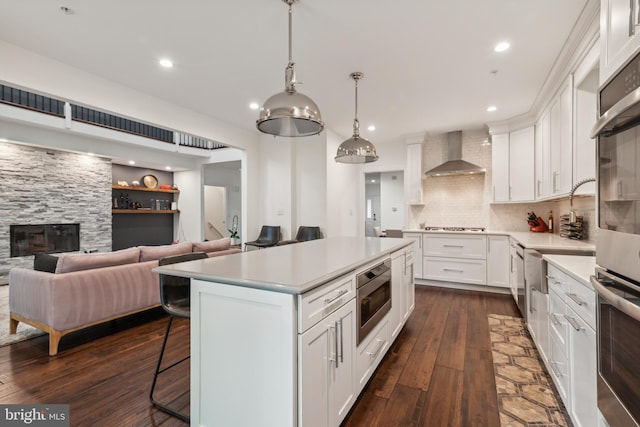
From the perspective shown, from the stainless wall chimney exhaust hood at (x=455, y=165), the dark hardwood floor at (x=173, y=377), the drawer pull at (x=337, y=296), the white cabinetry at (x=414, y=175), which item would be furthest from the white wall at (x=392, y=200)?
the drawer pull at (x=337, y=296)

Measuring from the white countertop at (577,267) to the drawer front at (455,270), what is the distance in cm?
252

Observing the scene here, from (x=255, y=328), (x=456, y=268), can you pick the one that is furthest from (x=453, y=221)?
(x=255, y=328)

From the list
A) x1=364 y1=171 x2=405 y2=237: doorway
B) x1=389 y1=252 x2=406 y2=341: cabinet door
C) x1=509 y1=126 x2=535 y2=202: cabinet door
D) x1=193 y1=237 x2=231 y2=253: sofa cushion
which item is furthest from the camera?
x1=364 y1=171 x2=405 y2=237: doorway

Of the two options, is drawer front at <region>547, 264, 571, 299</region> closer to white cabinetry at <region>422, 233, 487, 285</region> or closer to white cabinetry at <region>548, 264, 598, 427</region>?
white cabinetry at <region>548, 264, 598, 427</region>

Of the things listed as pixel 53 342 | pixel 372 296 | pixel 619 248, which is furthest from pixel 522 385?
pixel 53 342

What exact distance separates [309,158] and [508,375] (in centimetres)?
435

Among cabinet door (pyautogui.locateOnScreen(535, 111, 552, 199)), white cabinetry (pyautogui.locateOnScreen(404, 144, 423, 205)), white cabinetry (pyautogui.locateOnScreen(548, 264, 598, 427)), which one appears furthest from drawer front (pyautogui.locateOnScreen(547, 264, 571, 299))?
white cabinetry (pyautogui.locateOnScreen(404, 144, 423, 205))

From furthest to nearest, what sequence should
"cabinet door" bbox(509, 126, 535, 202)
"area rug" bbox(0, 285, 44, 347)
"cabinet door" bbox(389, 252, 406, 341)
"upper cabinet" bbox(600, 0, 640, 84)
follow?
"cabinet door" bbox(509, 126, 535, 202), "area rug" bbox(0, 285, 44, 347), "cabinet door" bbox(389, 252, 406, 341), "upper cabinet" bbox(600, 0, 640, 84)

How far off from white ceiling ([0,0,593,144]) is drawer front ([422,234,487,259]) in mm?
2038

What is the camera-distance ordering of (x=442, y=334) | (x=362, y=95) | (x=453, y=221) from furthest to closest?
(x=453, y=221) → (x=362, y=95) → (x=442, y=334)

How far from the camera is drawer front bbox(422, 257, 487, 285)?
448 cm

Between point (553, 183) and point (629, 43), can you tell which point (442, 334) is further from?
point (629, 43)

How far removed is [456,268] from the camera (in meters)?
4.66

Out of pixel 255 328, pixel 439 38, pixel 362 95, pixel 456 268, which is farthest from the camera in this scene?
pixel 456 268
